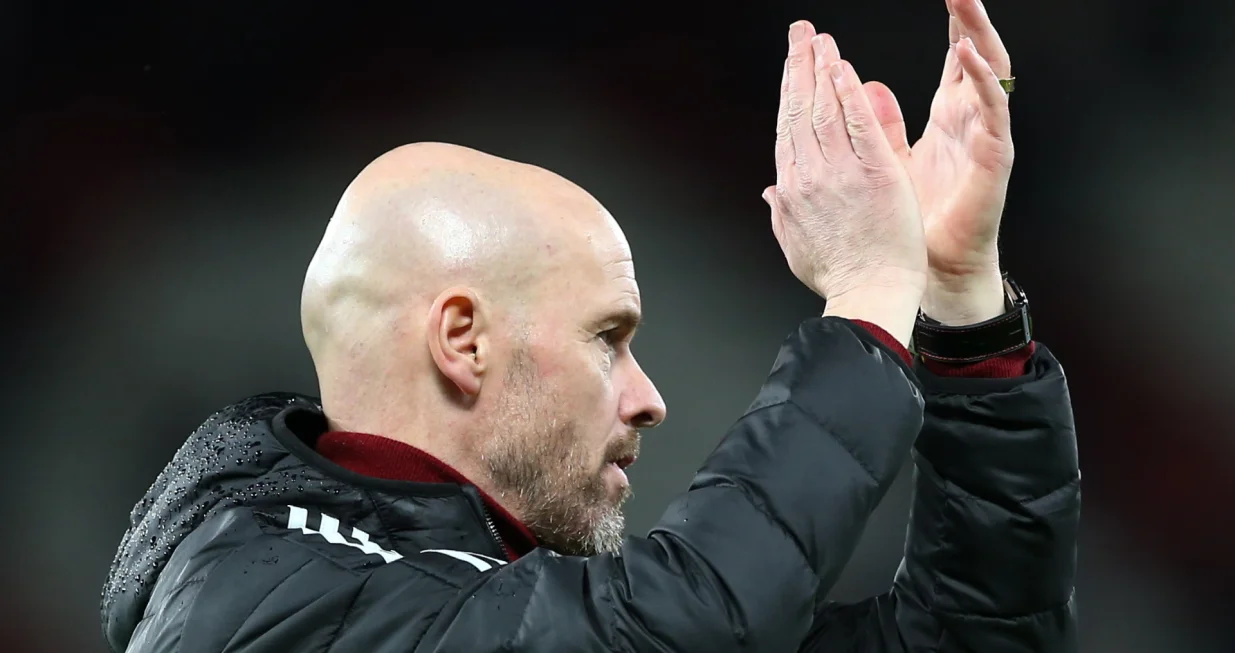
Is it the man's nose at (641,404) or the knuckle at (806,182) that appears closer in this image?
the knuckle at (806,182)

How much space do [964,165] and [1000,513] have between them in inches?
13.7

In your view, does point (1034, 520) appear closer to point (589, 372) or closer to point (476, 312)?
point (589, 372)

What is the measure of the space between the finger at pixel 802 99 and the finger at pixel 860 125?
24 millimetres

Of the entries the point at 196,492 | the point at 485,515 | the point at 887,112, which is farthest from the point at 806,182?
the point at 196,492

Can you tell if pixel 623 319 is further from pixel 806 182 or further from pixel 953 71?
pixel 953 71

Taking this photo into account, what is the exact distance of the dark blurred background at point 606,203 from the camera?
107 inches

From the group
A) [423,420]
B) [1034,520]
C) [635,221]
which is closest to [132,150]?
[635,221]

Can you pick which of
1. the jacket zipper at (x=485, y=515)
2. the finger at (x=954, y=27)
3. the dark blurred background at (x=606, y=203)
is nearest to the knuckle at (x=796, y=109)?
the finger at (x=954, y=27)

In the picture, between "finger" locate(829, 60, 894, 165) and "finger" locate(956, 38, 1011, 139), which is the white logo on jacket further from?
"finger" locate(956, 38, 1011, 139)

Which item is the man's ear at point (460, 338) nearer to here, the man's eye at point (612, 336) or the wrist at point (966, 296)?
the man's eye at point (612, 336)

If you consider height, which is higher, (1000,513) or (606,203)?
(606,203)

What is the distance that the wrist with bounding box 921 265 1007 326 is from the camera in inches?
52.5

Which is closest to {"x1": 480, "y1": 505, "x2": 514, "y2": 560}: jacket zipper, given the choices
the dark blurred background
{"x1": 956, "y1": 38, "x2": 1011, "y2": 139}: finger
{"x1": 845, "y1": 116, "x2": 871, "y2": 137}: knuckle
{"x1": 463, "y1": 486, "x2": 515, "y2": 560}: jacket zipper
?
{"x1": 463, "y1": 486, "x2": 515, "y2": 560}: jacket zipper

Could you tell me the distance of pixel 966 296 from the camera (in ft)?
4.39
